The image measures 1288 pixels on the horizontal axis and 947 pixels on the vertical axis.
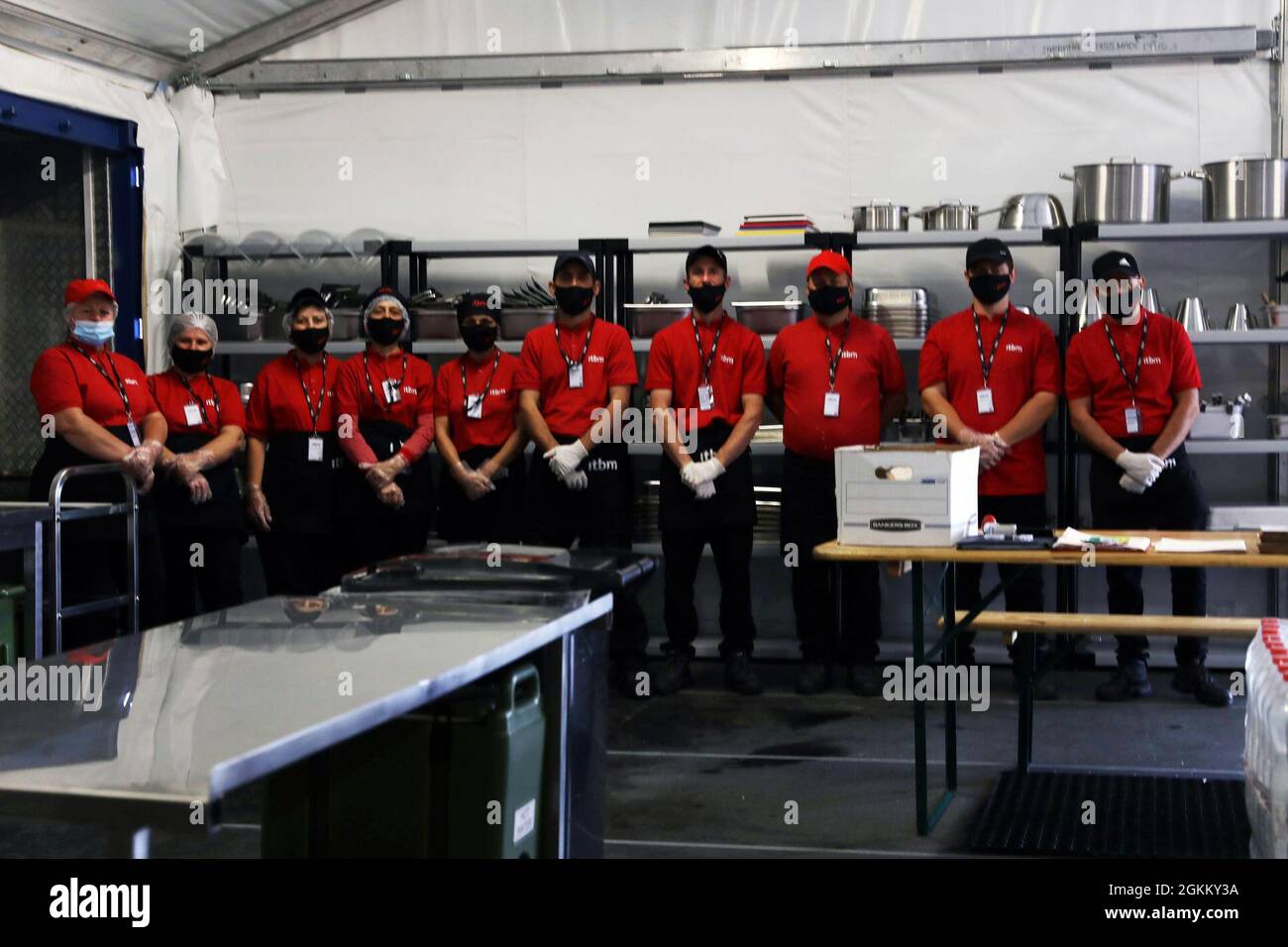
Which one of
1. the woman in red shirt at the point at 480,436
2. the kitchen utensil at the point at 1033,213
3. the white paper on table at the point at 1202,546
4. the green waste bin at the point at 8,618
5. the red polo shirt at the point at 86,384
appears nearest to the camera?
the white paper on table at the point at 1202,546

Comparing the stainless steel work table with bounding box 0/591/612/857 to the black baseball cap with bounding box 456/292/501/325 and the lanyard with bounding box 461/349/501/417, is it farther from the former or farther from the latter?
the black baseball cap with bounding box 456/292/501/325

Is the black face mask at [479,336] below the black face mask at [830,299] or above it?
below

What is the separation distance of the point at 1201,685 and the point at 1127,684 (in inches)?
11.7

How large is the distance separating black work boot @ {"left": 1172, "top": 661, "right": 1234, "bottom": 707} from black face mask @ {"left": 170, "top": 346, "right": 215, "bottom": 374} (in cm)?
452

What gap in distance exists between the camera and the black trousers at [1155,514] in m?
5.84

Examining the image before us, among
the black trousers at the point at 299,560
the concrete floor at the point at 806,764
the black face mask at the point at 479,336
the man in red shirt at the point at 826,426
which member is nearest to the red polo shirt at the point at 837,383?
the man in red shirt at the point at 826,426

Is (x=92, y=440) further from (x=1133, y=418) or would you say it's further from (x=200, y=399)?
(x=1133, y=418)

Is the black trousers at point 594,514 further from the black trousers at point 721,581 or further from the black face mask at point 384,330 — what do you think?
the black face mask at point 384,330

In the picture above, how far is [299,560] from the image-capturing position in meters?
6.39

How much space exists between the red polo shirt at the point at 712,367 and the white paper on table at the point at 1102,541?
2.16 metres

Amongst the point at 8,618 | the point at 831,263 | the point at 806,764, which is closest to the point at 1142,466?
the point at 831,263
